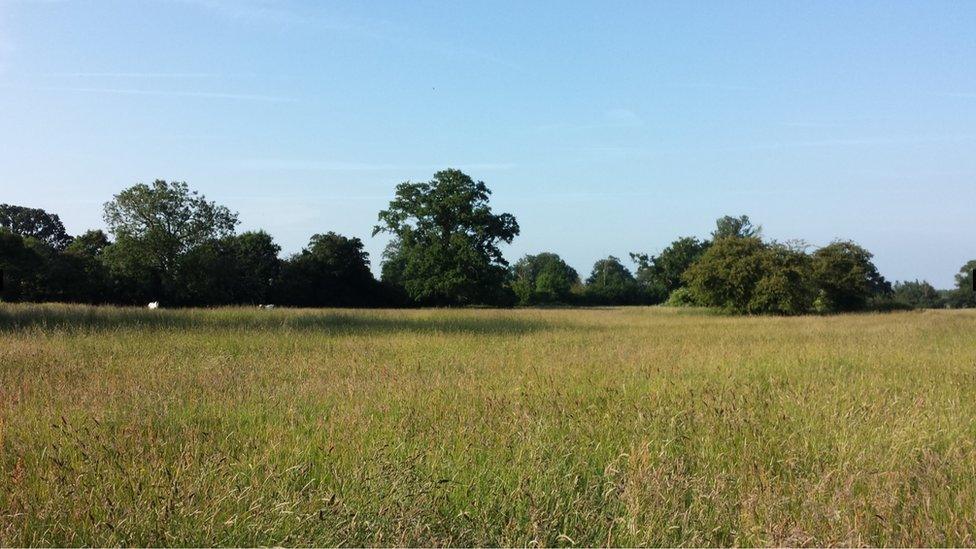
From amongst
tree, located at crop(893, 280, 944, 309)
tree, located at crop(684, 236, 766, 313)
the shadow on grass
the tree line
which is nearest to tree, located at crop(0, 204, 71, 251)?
the tree line

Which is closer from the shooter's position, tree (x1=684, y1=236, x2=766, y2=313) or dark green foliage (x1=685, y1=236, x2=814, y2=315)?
dark green foliage (x1=685, y1=236, x2=814, y2=315)

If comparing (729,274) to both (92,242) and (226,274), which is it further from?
(92,242)

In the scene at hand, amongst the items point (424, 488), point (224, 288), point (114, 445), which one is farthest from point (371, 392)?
point (224, 288)

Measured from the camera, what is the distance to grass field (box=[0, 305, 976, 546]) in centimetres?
301

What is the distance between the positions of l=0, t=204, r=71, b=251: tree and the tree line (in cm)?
9

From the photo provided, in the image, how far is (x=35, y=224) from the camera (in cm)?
4622

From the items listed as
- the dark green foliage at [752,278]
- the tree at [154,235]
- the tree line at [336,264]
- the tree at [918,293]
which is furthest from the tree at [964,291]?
the tree at [154,235]

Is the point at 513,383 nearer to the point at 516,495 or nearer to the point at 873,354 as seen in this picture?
the point at 516,495

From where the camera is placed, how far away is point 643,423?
4992mm

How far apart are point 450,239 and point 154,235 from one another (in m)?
19.8

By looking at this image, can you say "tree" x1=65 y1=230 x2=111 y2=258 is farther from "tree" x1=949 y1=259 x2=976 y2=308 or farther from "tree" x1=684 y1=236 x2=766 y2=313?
"tree" x1=949 y1=259 x2=976 y2=308

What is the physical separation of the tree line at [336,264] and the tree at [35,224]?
87mm

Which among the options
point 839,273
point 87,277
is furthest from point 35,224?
point 839,273

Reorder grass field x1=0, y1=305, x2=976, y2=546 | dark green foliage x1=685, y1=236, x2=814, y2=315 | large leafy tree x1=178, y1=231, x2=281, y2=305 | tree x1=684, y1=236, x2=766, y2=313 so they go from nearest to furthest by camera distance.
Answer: grass field x1=0, y1=305, x2=976, y2=546 < dark green foliage x1=685, y1=236, x2=814, y2=315 < tree x1=684, y1=236, x2=766, y2=313 < large leafy tree x1=178, y1=231, x2=281, y2=305
